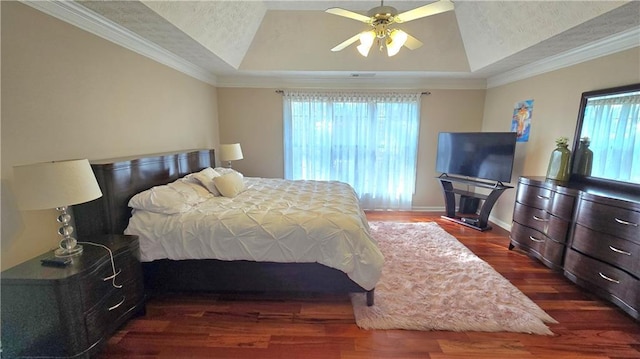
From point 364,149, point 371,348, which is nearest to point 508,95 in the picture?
point 364,149

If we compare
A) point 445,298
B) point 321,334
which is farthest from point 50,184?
point 445,298

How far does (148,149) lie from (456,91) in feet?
15.9

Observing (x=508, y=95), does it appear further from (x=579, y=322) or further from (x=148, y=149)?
(x=148, y=149)

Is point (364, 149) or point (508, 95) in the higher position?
point (508, 95)

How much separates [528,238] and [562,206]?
61cm

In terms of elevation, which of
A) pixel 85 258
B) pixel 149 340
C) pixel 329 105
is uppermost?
pixel 329 105

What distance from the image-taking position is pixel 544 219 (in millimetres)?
2867

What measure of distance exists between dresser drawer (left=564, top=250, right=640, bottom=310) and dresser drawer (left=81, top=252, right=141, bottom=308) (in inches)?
149

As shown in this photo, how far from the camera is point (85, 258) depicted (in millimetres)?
1670

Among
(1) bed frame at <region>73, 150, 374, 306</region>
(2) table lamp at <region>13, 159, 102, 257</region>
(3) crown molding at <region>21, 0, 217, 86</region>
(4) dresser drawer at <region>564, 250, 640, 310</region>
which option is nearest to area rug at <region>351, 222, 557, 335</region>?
(1) bed frame at <region>73, 150, 374, 306</region>

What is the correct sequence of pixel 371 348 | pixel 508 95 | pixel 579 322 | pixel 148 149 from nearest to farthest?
1. pixel 371 348
2. pixel 579 322
3. pixel 148 149
4. pixel 508 95

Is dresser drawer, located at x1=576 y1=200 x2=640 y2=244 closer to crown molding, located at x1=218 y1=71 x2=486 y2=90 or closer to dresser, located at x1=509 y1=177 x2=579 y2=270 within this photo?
dresser, located at x1=509 y1=177 x2=579 y2=270

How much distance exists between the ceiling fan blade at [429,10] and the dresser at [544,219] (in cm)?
212

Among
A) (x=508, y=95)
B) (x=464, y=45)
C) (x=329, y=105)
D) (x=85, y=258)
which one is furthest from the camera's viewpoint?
(x=329, y=105)
